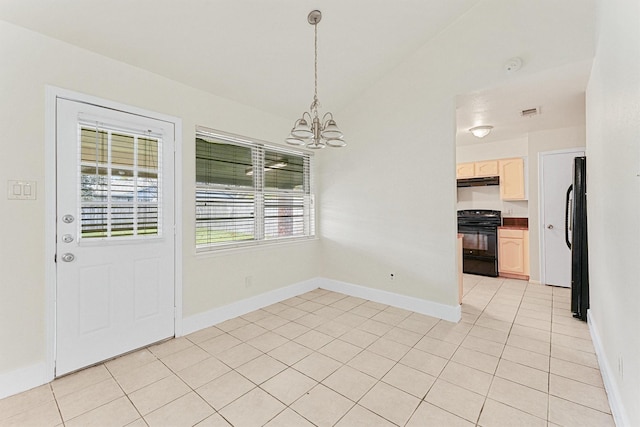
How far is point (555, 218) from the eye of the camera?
174 inches

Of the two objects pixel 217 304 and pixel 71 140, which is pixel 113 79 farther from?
pixel 217 304

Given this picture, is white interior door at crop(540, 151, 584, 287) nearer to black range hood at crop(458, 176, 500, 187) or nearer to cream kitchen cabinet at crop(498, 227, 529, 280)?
cream kitchen cabinet at crop(498, 227, 529, 280)

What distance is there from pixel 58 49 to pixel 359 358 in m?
3.46

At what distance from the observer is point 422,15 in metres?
2.87

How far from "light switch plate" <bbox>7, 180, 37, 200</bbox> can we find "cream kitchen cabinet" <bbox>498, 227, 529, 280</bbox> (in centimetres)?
614

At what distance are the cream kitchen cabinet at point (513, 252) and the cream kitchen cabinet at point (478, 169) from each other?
3.57ft

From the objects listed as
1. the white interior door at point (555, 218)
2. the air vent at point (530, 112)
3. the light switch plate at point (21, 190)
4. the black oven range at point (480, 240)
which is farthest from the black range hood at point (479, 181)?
the light switch plate at point (21, 190)

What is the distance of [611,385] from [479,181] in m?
4.19

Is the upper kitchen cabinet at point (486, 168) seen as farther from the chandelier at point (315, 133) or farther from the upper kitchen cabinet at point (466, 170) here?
the chandelier at point (315, 133)

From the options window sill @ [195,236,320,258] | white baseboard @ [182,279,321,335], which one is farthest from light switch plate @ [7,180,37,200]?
white baseboard @ [182,279,321,335]

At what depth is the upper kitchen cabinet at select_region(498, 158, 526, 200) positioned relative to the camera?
16.4 ft

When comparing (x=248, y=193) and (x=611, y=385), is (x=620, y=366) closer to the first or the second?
(x=611, y=385)

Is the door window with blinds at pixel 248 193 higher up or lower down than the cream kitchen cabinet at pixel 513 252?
higher up

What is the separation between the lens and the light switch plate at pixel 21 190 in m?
1.99
